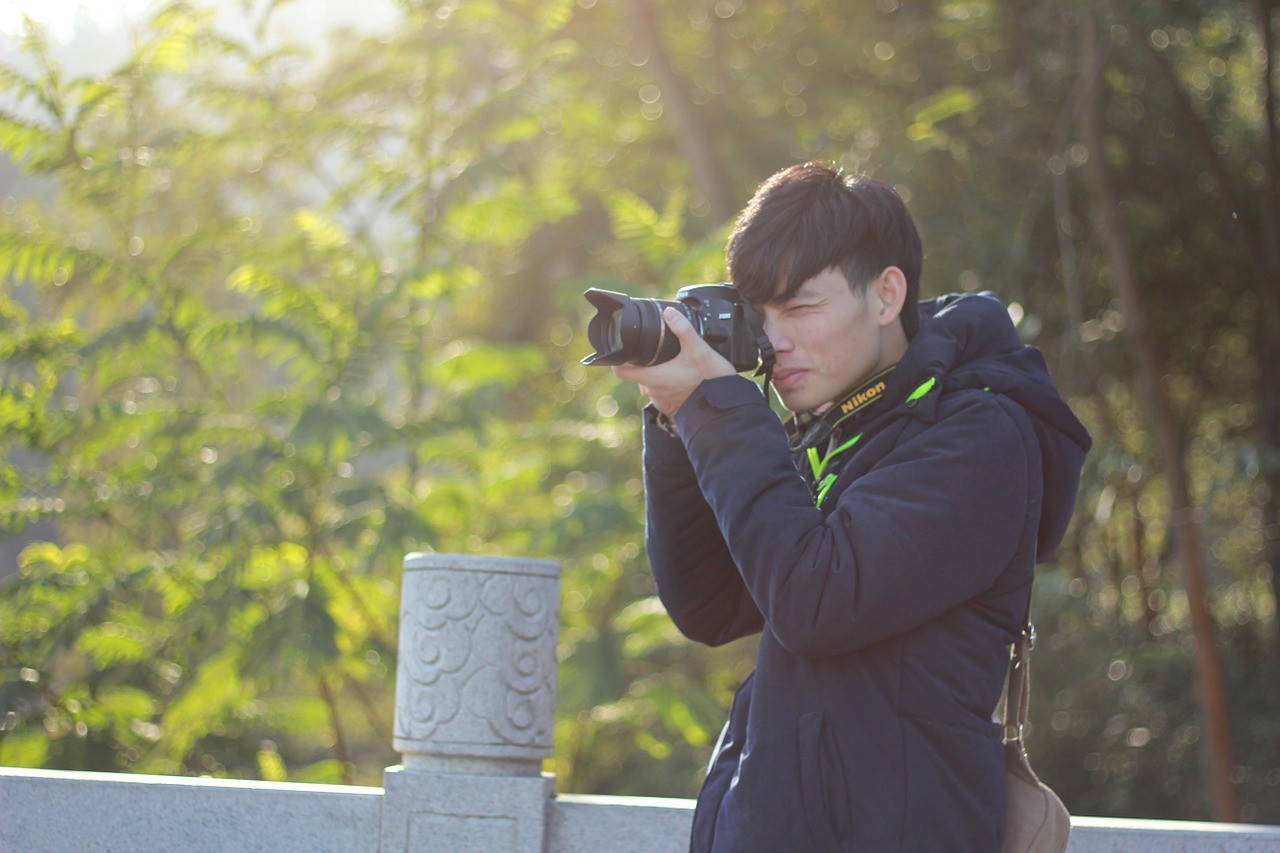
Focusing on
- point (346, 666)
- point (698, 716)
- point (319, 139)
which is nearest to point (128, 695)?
point (346, 666)

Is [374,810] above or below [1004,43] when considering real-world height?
below

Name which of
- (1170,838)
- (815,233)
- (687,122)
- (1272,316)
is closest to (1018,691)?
(815,233)

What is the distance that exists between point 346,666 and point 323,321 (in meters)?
1.70

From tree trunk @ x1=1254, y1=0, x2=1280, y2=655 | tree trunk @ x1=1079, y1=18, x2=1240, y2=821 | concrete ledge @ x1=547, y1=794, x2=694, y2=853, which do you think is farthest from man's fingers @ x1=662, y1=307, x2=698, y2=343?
tree trunk @ x1=1254, y1=0, x2=1280, y2=655

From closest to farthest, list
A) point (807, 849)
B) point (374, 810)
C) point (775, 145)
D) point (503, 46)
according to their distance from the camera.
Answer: point (807, 849) < point (374, 810) < point (503, 46) < point (775, 145)

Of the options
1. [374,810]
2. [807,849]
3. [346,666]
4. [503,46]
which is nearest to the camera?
[807,849]

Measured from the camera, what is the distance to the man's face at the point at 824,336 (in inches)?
76.2

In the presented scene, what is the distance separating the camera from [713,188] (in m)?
8.13

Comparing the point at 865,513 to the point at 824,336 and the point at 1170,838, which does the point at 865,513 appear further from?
the point at 1170,838

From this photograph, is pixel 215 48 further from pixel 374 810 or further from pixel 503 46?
pixel 374 810

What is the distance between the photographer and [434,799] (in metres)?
3.18

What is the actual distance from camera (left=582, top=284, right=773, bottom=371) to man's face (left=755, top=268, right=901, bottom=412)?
0.11 feet

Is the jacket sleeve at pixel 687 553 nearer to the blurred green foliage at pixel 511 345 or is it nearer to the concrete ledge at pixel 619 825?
the concrete ledge at pixel 619 825

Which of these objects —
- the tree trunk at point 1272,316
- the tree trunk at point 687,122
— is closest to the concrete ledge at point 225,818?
the tree trunk at point 687,122
